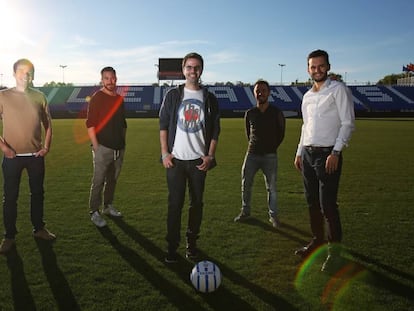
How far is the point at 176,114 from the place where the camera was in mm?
4344

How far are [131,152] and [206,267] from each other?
1101 centimetres

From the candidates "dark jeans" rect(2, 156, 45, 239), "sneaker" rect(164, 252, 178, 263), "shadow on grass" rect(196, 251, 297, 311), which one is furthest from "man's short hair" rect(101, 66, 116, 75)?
"shadow on grass" rect(196, 251, 297, 311)

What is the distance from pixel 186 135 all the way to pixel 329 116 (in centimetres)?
158

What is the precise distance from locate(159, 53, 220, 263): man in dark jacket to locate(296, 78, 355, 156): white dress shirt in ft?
3.49

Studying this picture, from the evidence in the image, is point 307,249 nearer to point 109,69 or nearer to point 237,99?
point 109,69

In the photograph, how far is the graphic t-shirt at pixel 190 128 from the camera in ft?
14.2

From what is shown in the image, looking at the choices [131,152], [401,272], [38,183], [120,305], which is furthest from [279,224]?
[131,152]

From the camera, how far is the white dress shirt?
160 inches

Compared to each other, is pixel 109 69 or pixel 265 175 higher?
pixel 109 69

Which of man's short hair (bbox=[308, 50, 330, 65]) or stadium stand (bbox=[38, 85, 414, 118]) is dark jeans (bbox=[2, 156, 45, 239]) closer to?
man's short hair (bbox=[308, 50, 330, 65])

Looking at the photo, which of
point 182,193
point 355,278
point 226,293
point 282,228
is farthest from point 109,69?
point 355,278

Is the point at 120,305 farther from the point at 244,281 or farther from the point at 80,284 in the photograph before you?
the point at 244,281

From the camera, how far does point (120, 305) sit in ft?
11.6

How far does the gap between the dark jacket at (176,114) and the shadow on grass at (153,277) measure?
4.43 ft
